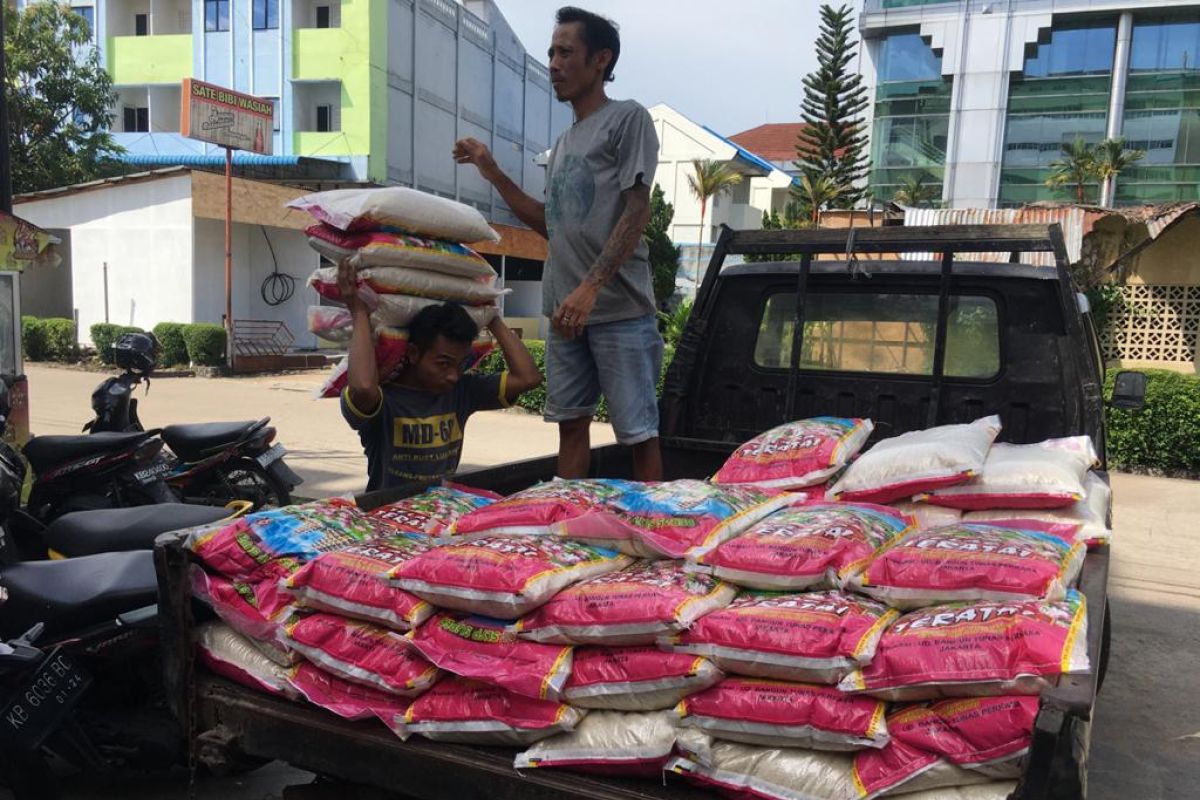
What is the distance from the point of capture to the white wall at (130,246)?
57.6 feet

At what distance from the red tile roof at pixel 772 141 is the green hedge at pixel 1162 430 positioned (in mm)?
37530

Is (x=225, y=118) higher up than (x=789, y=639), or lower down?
higher up

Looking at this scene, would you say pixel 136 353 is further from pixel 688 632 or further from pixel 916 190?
pixel 916 190

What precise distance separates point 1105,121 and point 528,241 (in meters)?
18.0

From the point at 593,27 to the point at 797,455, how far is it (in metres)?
1.63

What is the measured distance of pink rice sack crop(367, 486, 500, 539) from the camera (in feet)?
7.22

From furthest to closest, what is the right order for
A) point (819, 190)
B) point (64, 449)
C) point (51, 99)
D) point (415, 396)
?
point (819, 190), point (51, 99), point (64, 449), point (415, 396)

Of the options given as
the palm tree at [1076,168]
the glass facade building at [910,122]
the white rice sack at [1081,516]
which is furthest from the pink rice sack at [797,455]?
the glass facade building at [910,122]

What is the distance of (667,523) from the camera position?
1.94 m

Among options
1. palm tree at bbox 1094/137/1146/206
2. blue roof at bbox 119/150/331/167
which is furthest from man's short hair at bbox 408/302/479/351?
palm tree at bbox 1094/137/1146/206

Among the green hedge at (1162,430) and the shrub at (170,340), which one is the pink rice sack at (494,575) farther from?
the shrub at (170,340)

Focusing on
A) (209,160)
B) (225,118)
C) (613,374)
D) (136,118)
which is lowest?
(613,374)

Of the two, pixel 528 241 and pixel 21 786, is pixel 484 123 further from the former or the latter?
pixel 21 786

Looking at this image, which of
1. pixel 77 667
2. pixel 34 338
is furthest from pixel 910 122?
pixel 77 667
